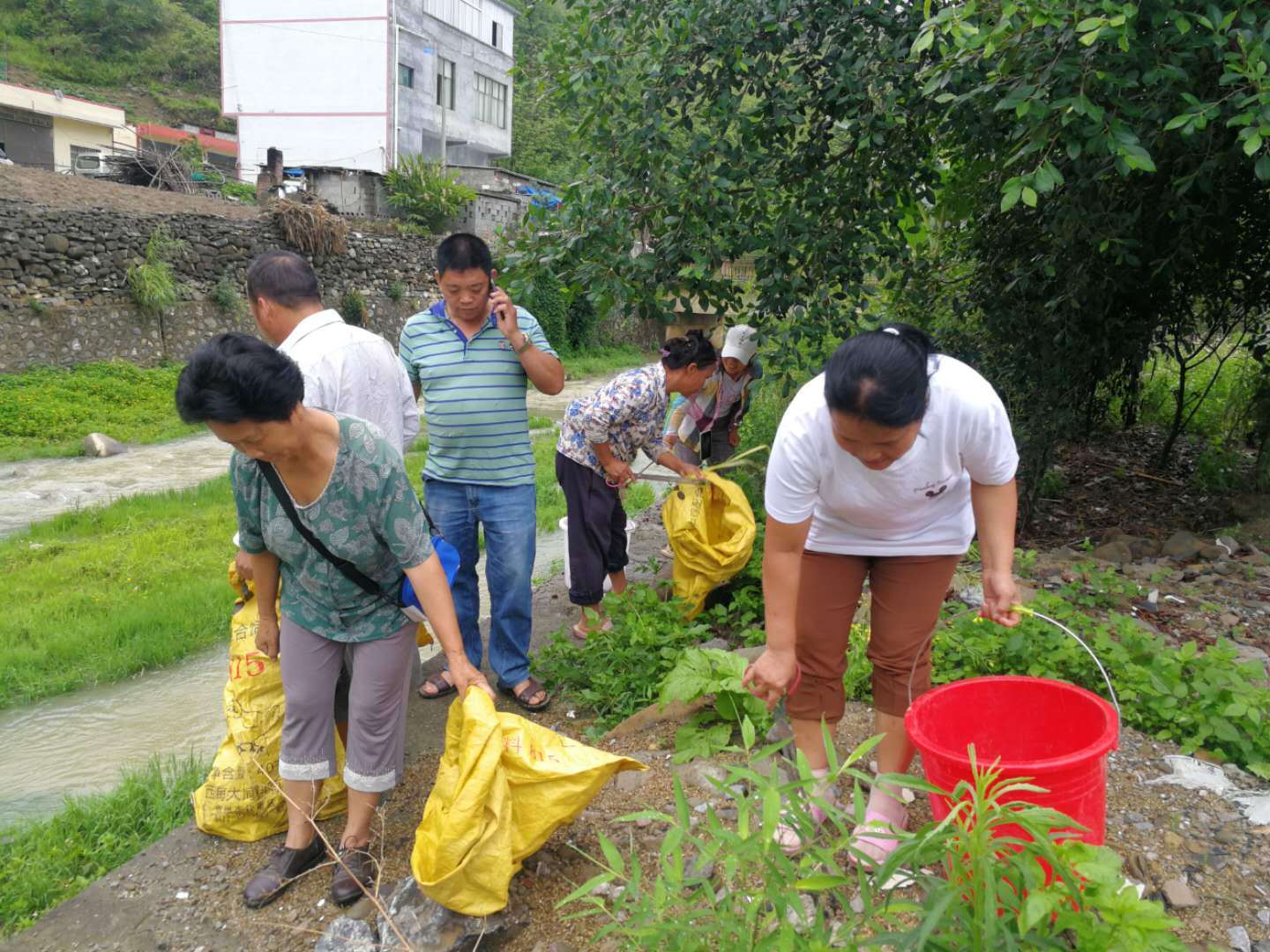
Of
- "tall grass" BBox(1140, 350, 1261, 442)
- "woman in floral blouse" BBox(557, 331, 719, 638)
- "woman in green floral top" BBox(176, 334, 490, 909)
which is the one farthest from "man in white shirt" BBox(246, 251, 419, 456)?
"tall grass" BBox(1140, 350, 1261, 442)

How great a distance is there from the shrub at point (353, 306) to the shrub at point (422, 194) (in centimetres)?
371

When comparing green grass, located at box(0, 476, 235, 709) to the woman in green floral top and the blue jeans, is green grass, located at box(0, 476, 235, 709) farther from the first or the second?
the woman in green floral top

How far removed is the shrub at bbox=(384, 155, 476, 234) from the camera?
19.5m

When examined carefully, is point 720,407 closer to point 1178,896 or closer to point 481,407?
point 481,407

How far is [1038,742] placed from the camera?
232cm

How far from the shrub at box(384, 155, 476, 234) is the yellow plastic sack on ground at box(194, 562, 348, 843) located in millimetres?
17695

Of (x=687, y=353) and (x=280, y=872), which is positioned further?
Result: (x=687, y=353)

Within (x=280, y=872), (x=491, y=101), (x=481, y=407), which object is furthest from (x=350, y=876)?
(x=491, y=101)

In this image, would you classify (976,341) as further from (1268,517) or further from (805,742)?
(805,742)

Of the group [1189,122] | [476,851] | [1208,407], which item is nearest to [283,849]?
[476,851]

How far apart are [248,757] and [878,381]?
2.14m

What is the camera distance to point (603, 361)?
1939cm

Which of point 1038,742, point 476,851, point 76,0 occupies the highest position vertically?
point 76,0

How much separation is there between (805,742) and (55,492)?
7.73 metres
